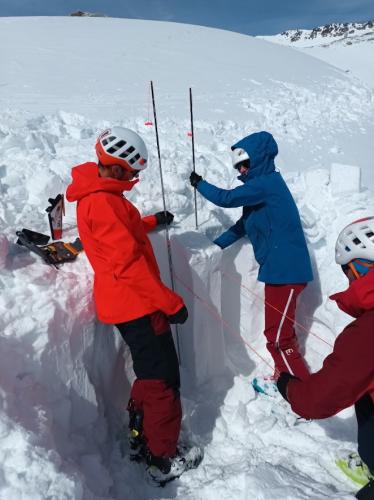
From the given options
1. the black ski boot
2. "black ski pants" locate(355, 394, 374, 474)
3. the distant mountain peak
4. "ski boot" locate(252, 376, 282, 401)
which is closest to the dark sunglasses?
"ski boot" locate(252, 376, 282, 401)

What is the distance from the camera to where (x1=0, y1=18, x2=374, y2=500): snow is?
2678 millimetres

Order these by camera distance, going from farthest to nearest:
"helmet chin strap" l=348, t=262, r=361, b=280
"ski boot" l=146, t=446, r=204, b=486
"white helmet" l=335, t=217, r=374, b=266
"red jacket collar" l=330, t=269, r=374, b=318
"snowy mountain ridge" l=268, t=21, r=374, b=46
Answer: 1. "snowy mountain ridge" l=268, t=21, r=374, b=46
2. "ski boot" l=146, t=446, r=204, b=486
3. "helmet chin strap" l=348, t=262, r=361, b=280
4. "white helmet" l=335, t=217, r=374, b=266
5. "red jacket collar" l=330, t=269, r=374, b=318

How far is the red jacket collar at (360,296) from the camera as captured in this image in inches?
84.2

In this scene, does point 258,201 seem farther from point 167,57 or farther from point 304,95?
point 167,57

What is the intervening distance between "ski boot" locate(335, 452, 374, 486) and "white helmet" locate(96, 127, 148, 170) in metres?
2.78

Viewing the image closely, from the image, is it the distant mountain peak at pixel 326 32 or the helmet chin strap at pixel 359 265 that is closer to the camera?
the helmet chin strap at pixel 359 265

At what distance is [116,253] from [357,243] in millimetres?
1503

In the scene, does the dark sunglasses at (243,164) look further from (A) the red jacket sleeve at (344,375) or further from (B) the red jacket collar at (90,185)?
(A) the red jacket sleeve at (344,375)

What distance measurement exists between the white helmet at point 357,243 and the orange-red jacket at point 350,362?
0.14 meters

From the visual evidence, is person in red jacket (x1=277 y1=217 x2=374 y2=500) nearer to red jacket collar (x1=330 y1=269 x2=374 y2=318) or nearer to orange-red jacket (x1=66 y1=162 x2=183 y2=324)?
red jacket collar (x1=330 y1=269 x2=374 y2=318)

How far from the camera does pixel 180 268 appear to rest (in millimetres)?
4047

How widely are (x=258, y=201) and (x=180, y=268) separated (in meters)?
0.99

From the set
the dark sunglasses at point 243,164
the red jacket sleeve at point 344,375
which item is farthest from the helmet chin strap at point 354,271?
the dark sunglasses at point 243,164

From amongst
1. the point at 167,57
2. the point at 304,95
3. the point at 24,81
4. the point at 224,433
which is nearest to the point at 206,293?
the point at 224,433
